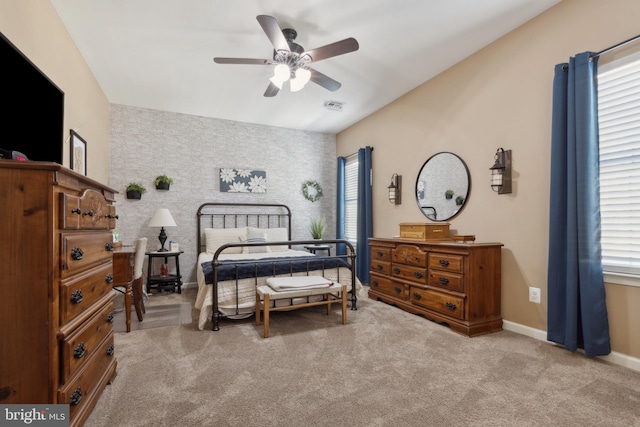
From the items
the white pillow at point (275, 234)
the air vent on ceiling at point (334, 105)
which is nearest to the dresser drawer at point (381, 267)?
the white pillow at point (275, 234)

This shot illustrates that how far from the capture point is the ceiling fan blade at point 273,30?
6.93 feet

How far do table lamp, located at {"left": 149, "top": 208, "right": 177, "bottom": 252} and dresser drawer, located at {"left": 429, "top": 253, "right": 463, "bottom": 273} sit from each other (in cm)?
343

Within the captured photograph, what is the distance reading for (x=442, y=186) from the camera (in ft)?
11.6

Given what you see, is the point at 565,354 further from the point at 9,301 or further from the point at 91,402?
the point at 9,301

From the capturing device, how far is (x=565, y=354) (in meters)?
2.25

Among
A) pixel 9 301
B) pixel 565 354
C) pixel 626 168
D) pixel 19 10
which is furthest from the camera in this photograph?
pixel 565 354

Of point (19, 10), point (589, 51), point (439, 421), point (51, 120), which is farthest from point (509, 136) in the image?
point (19, 10)

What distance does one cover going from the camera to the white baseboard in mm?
2040

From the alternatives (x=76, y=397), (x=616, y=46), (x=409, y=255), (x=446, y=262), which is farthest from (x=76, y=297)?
(x=616, y=46)

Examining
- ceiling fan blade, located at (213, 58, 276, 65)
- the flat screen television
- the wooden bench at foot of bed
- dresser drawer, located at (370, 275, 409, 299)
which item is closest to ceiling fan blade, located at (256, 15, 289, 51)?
ceiling fan blade, located at (213, 58, 276, 65)

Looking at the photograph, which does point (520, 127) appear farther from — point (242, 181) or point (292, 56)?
point (242, 181)

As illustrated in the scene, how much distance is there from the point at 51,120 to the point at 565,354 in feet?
12.2
